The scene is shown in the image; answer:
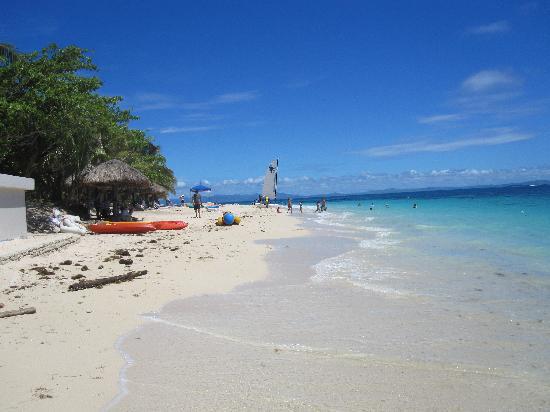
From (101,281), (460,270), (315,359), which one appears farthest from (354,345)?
(460,270)

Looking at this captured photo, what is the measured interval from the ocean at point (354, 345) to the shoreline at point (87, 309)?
0.97ft

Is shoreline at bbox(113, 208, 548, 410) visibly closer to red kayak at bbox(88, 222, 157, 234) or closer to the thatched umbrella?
red kayak at bbox(88, 222, 157, 234)

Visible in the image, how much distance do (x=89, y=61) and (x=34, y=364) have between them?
17.0 metres

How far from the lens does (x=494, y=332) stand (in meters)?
5.02

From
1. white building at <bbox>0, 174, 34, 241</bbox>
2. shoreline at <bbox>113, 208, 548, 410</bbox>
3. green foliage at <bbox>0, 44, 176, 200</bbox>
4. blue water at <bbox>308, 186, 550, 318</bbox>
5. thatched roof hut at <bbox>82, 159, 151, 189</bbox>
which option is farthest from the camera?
thatched roof hut at <bbox>82, 159, 151, 189</bbox>

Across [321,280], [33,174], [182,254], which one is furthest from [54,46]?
[321,280]

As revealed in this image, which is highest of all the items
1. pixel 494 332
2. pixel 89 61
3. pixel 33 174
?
pixel 89 61

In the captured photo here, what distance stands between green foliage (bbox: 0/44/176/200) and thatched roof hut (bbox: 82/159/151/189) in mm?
867

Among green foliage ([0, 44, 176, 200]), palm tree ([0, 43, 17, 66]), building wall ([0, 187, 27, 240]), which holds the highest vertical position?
palm tree ([0, 43, 17, 66])

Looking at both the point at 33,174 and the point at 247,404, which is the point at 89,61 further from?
the point at 247,404

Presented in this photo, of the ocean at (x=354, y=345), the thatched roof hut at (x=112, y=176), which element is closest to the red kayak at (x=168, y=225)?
the thatched roof hut at (x=112, y=176)

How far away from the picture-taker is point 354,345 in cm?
462

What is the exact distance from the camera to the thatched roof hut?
18531mm

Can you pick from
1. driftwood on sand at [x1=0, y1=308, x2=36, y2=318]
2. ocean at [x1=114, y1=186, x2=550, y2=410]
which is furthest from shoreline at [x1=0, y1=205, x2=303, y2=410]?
ocean at [x1=114, y1=186, x2=550, y2=410]
